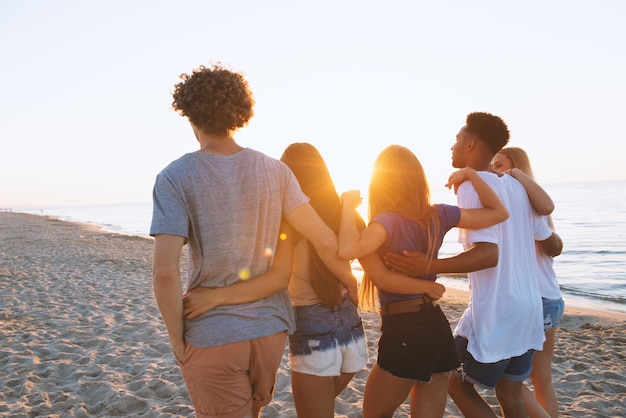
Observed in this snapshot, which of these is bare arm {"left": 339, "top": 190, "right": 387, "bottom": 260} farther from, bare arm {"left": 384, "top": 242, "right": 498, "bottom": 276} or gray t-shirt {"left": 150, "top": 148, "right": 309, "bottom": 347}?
gray t-shirt {"left": 150, "top": 148, "right": 309, "bottom": 347}

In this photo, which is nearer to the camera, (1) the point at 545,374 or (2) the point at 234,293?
(2) the point at 234,293

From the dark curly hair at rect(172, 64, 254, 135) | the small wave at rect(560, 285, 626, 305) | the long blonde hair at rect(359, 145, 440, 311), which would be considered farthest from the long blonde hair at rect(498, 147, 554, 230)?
the small wave at rect(560, 285, 626, 305)

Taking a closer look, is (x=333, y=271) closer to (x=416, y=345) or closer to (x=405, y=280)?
(x=405, y=280)

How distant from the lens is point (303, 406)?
2494mm

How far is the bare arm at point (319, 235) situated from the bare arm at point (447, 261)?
0.30 metres

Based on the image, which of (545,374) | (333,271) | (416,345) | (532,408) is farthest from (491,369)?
(333,271)

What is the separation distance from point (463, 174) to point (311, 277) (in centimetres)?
114

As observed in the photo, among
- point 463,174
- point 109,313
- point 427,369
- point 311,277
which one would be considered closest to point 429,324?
point 427,369

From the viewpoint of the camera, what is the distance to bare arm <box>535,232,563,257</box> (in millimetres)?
3219

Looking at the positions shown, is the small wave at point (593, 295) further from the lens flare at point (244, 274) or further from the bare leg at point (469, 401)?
the lens flare at point (244, 274)

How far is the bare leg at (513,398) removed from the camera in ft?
9.44

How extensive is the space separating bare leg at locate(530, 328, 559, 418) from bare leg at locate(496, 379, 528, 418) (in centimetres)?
48

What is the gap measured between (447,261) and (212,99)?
1586 mm

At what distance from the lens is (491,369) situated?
2.75 meters
